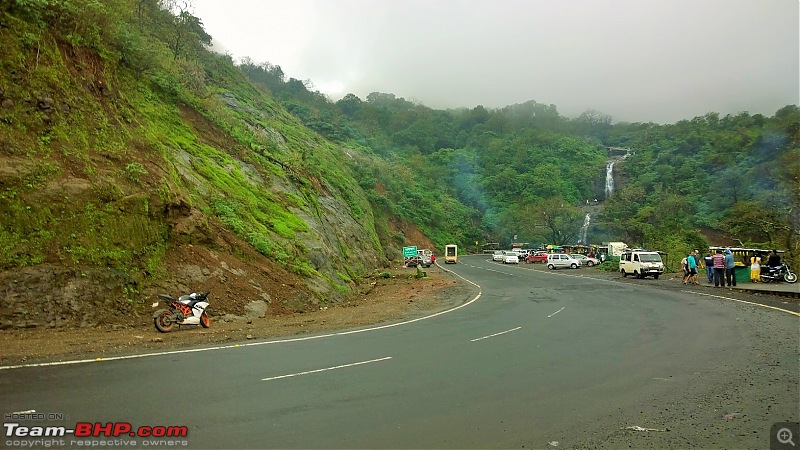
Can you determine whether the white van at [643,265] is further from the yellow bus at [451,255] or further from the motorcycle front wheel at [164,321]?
the motorcycle front wheel at [164,321]

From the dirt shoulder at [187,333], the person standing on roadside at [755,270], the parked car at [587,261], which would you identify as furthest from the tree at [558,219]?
the dirt shoulder at [187,333]

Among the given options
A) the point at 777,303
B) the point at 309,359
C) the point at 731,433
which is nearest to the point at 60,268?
the point at 309,359

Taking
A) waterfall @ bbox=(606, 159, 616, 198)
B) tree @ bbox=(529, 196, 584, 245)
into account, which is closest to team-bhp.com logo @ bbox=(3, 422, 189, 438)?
tree @ bbox=(529, 196, 584, 245)

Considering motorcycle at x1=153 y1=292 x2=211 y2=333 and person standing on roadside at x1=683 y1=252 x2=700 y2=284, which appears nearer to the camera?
motorcycle at x1=153 y1=292 x2=211 y2=333

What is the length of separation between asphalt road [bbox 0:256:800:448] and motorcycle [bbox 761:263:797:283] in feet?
55.8

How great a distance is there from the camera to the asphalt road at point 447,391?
5559 mm

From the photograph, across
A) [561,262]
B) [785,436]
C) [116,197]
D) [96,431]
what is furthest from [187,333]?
[561,262]

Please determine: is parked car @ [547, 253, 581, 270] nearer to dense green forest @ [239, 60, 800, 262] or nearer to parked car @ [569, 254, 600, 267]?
parked car @ [569, 254, 600, 267]

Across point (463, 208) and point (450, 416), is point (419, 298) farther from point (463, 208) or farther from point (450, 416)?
point (463, 208)

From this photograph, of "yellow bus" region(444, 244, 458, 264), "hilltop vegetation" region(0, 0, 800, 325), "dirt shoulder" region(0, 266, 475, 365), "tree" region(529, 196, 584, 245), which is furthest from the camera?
"tree" region(529, 196, 584, 245)

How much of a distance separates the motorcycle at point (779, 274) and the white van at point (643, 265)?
7488 millimetres

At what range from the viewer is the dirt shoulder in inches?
379

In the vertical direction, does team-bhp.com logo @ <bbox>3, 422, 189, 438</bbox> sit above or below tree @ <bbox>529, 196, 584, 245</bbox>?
below

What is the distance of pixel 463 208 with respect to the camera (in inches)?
3915
